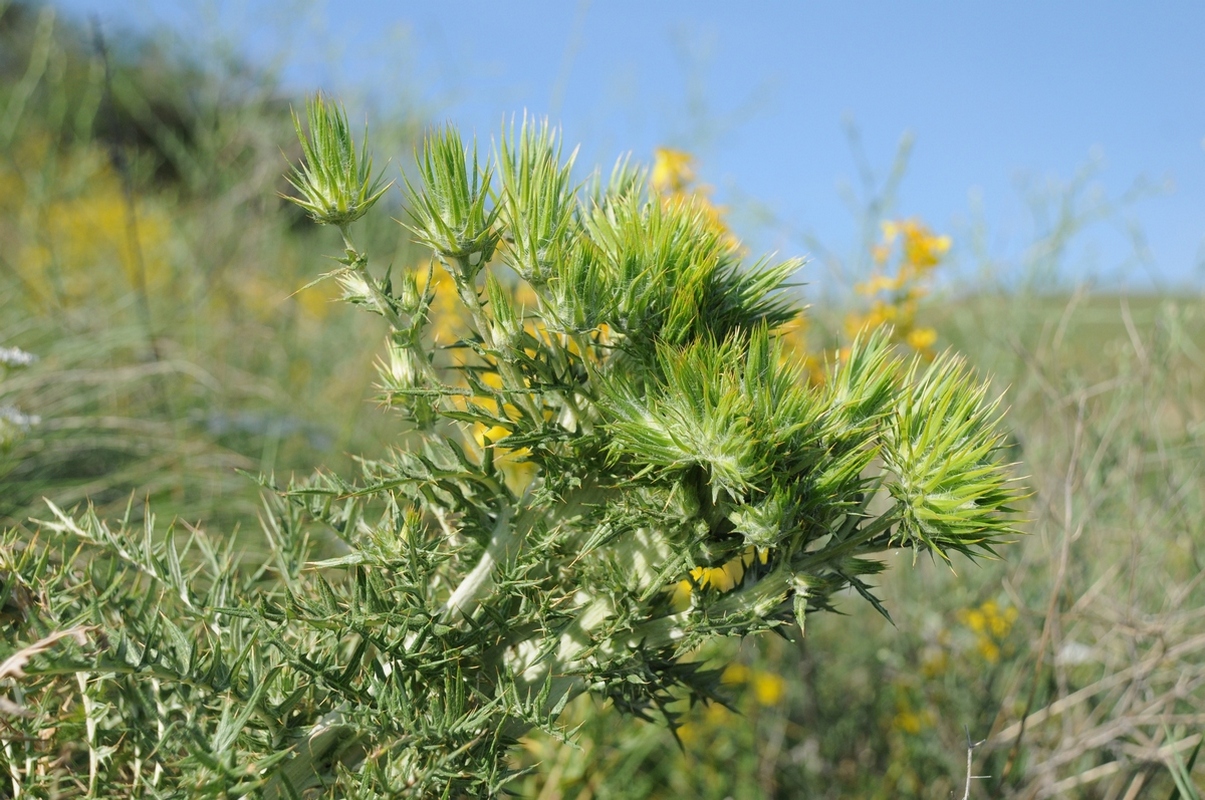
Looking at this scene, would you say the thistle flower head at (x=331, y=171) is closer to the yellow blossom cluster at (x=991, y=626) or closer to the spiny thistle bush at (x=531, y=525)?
the spiny thistle bush at (x=531, y=525)

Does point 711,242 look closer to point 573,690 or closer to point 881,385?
point 881,385

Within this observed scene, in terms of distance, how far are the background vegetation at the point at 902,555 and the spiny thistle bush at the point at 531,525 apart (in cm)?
56

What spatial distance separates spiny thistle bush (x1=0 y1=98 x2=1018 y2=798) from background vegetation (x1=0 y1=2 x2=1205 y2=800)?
22.1 inches

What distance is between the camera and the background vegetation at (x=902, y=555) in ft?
7.63

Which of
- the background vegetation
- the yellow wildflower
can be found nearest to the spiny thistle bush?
the background vegetation

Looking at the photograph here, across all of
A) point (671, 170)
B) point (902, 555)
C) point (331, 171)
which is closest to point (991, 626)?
point (902, 555)

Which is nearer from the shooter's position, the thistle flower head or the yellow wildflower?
the thistle flower head

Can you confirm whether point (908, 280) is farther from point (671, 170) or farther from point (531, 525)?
point (531, 525)

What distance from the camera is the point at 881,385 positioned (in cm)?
108

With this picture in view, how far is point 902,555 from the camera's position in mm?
3211

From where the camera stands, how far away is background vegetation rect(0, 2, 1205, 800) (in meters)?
2.32

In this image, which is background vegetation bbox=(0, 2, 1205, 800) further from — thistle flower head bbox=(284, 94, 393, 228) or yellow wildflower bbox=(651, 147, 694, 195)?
thistle flower head bbox=(284, 94, 393, 228)

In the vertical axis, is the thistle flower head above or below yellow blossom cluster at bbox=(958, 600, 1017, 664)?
above

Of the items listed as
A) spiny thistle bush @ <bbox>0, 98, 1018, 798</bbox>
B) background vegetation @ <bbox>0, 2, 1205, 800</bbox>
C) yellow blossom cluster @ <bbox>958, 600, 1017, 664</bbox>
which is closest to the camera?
spiny thistle bush @ <bbox>0, 98, 1018, 798</bbox>
